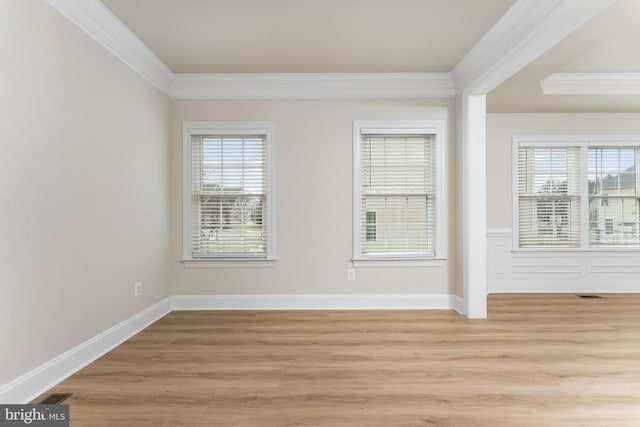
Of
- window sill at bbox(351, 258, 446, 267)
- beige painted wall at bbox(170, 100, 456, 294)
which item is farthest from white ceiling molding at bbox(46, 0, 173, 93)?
window sill at bbox(351, 258, 446, 267)

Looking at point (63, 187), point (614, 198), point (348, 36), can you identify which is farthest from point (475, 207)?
point (63, 187)

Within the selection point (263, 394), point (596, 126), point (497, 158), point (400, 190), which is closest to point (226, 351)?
point (263, 394)

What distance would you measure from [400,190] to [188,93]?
9.22 ft

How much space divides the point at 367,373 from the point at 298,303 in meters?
1.90

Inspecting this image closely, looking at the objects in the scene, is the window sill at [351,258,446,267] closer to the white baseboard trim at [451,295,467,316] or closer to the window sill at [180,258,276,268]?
the white baseboard trim at [451,295,467,316]

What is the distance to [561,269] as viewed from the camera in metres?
5.47

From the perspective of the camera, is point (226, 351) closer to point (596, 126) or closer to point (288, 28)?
point (288, 28)

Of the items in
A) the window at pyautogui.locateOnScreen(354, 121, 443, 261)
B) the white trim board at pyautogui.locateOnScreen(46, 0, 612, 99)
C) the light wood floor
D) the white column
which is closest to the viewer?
the light wood floor

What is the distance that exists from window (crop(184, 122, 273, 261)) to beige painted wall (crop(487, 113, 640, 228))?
3312mm

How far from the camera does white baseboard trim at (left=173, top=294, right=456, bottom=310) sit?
14.6ft

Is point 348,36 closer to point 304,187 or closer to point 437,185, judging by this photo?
point 304,187

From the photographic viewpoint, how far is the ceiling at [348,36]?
2881 mm

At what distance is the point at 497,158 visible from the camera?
17.9 ft

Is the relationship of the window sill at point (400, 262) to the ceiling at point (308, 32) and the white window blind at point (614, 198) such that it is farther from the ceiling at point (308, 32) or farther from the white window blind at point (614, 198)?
the white window blind at point (614, 198)
